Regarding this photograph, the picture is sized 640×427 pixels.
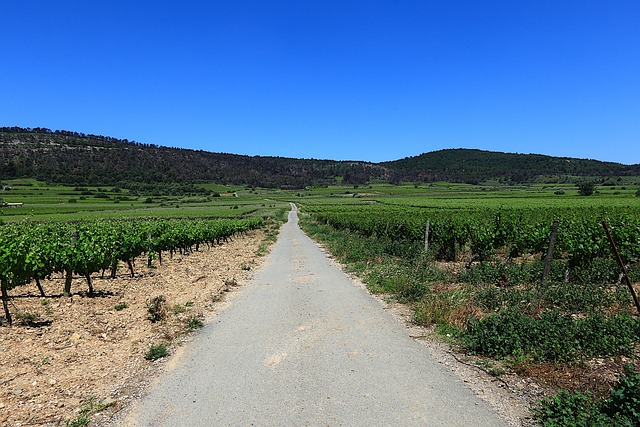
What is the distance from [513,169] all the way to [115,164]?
17530cm

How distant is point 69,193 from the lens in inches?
3964

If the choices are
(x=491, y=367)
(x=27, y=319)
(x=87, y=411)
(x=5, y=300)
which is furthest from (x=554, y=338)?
(x=5, y=300)

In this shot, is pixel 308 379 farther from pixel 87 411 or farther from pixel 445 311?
pixel 445 311

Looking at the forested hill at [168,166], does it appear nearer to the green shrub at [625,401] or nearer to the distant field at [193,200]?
the distant field at [193,200]

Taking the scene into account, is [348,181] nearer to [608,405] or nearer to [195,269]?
[195,269]

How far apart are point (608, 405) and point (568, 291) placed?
5.59 metres

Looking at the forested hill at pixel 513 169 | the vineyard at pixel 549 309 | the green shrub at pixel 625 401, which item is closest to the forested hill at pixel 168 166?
the forested hill at pixel 513 169

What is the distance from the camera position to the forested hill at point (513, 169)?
513 ft

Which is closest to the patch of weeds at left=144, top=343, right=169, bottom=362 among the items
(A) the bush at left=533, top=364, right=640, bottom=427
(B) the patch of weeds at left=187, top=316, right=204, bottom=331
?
(B) the patch of weeds at left=187, top=316, right=204, bottom=331

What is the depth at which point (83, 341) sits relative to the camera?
7660mm

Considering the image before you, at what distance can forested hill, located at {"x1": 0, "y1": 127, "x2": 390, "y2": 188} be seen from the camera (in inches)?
5113

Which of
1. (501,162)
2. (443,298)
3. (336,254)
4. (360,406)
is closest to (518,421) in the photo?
(360,406)

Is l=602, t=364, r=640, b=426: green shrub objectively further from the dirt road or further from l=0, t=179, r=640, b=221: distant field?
l=0, t=179, r=640, b=221: distant field

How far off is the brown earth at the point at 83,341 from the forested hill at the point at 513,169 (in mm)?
164535
